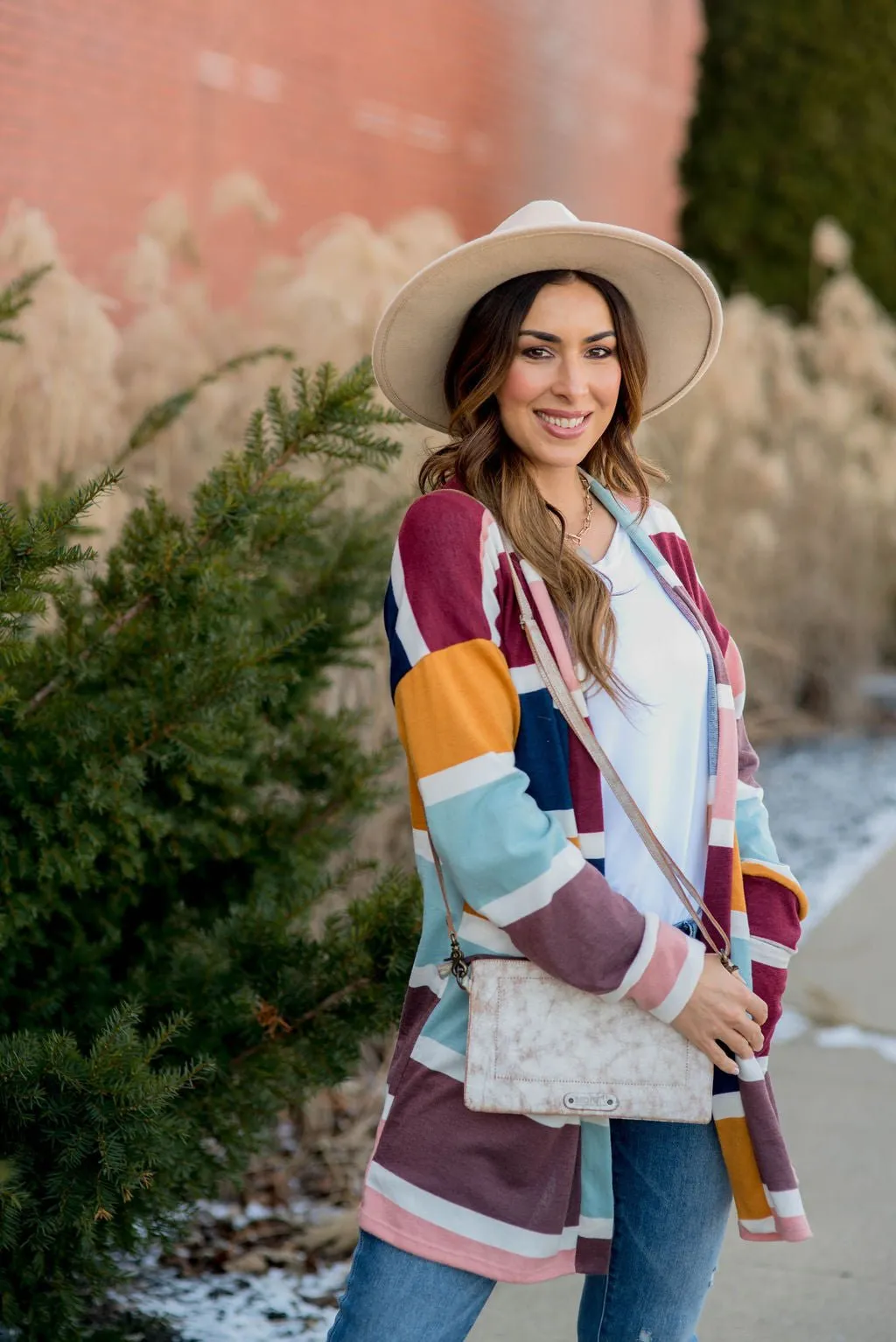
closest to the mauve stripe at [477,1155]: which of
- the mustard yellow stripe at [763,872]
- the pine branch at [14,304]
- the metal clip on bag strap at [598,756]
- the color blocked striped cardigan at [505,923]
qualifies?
the color blocked striped cardigan at [505,923]

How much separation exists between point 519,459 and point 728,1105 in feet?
2.52

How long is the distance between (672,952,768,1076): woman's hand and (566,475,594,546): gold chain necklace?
1.66 feet

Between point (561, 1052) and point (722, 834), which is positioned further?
point (722, 834)

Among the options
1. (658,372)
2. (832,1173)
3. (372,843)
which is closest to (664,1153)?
(658,372)

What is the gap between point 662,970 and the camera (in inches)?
62.6

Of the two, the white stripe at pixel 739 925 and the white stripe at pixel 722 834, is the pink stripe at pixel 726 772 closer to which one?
the white stripe at pixel 722 834

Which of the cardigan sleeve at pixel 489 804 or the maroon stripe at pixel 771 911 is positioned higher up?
the cardigan sleeve at pixel 489 804

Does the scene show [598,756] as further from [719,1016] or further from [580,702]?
[719,1016]

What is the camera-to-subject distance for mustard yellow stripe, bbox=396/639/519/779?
1.57 metres

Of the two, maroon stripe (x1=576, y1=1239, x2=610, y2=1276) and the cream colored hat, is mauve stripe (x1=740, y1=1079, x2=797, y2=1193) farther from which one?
the cream colored hat

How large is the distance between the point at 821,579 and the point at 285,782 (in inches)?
209

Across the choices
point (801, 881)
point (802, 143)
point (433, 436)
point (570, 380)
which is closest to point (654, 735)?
point (570, 380)

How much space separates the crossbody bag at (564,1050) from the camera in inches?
63.0

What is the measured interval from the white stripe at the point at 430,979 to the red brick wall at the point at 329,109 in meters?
4.96
